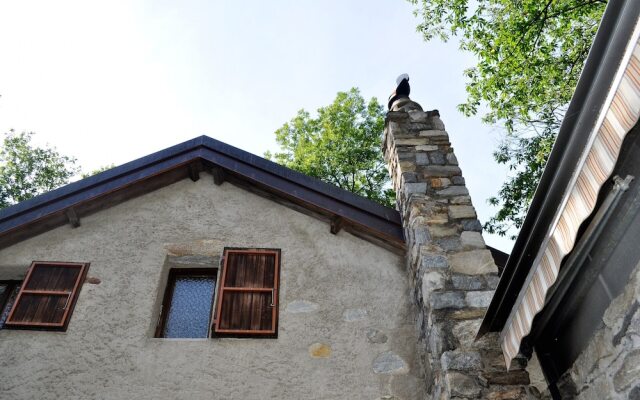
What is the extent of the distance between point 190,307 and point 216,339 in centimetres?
67

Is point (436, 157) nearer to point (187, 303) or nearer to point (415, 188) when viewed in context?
point (415, 188)

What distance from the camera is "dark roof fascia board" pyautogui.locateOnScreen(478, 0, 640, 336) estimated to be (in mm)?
2127

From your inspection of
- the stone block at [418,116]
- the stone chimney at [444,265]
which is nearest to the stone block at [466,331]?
the stone chimney at [444,265]

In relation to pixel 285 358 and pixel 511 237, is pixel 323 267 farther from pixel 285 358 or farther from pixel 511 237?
pixel 511 237

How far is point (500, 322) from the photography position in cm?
356

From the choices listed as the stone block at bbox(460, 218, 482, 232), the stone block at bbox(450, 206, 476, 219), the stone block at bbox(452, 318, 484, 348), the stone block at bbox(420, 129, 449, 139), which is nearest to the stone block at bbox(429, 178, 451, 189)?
the stone block at bbox(450, 206, 476, 219)

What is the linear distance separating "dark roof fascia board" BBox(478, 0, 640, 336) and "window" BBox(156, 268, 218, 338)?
2.87 m

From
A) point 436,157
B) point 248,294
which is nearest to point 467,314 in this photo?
point 436,157

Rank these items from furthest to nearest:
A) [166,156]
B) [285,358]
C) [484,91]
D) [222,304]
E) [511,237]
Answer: [511,237] < [484,91] < [166,156] < [222,304] < [285,358]

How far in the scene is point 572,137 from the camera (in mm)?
2500

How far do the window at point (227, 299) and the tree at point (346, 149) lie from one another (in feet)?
29.0

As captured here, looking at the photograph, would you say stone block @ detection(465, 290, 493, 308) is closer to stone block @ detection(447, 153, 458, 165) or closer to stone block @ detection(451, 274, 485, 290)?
stone block @ detection(451, 274, 485, 290)

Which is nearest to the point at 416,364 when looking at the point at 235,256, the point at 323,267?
the point at 323,267

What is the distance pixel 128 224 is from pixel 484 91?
726 cm
